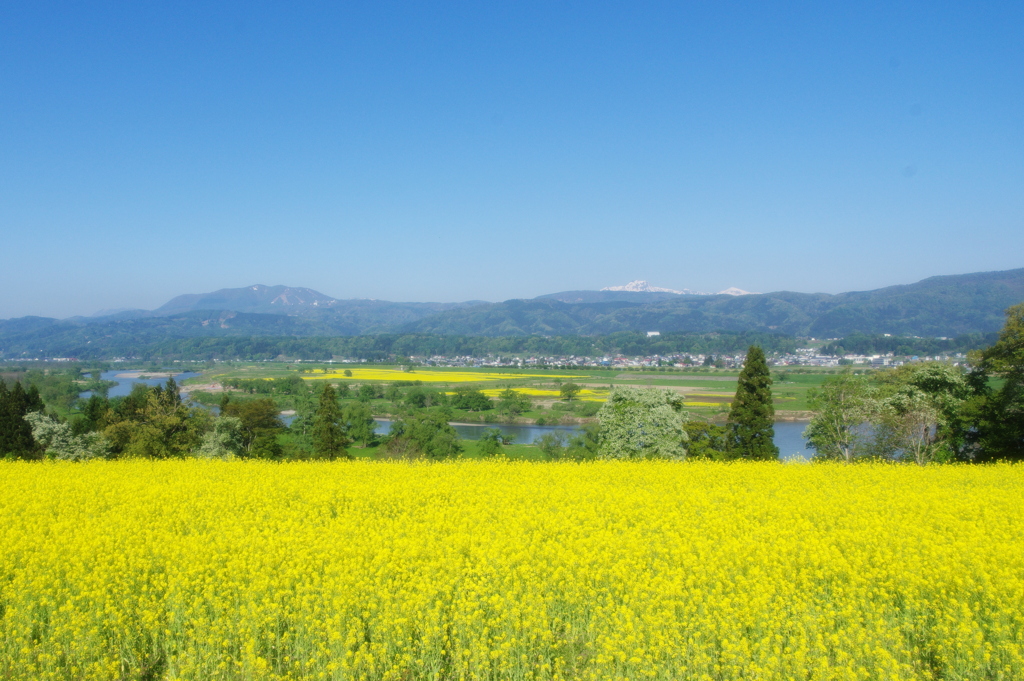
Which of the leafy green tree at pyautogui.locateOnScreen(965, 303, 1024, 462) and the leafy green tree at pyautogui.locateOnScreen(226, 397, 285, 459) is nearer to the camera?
the leafy green tree at pyautogui.locateOnScreen(965, 303, 1024, 462)

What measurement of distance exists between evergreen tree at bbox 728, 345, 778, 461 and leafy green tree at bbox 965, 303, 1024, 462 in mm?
8918

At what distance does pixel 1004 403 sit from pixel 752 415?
10.7 meters

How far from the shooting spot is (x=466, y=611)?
5.86m

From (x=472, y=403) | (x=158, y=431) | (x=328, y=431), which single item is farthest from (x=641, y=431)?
(x=472, y=403)

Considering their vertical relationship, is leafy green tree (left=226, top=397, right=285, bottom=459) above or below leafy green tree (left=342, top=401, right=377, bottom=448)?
above

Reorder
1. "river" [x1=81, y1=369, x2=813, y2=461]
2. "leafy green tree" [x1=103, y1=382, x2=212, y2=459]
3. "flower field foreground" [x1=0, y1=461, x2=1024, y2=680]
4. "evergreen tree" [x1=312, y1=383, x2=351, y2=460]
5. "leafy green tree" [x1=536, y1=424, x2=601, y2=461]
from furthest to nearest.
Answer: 1. "river" [x1=81, y1=369, x2=813, y2=461]
2. "leafy green tree" [x1=536, y1=424, x2=601, y2=461]
3. "evergreen tree" [x1=312, y1=383, x2=351, y2=460]
4. "leafy green tree" [x1=103, y1=382, x2=212, y2=459]
5. "flower field foreground" [x1=0, y1=461, x2=1024, y2=680]

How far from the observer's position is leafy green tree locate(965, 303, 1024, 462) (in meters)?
23.8

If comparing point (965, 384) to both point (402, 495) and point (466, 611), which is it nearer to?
point (402, 495)

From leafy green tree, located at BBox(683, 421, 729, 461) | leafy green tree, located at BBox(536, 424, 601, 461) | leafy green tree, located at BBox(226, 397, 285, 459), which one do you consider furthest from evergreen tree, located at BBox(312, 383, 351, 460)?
leafy green tree, located at BBox(683, 421, 729, 461)

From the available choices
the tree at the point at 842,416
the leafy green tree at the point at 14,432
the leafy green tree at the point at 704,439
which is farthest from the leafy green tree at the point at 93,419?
the tree at the point at 842,416

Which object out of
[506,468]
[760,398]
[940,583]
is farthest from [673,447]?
[940,583]

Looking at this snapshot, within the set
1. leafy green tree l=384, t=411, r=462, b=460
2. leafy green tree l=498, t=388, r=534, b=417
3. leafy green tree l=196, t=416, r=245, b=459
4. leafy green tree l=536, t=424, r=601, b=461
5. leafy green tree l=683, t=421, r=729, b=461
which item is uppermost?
leafy green tree l=196, t=416, r=245, b=459

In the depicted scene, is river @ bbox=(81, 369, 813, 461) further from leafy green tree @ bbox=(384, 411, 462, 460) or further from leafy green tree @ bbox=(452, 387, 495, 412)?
leafy green tree @ bbox=(452, 387, 495, 412)

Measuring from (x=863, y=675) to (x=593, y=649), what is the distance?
7.35 feet
